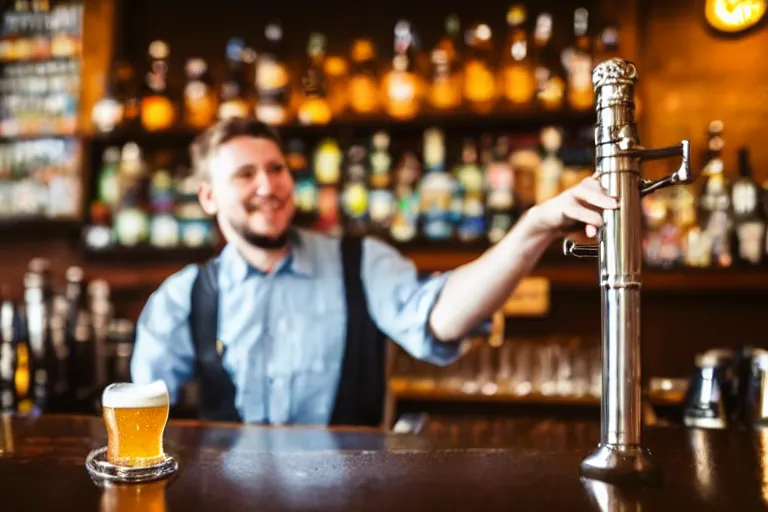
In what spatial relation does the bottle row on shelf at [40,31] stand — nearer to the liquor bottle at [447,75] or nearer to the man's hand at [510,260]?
the liquor bottle at [447,75]

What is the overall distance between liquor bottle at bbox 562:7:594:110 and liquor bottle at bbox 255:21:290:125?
1084mm

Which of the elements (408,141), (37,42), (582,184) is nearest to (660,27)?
(408,141)

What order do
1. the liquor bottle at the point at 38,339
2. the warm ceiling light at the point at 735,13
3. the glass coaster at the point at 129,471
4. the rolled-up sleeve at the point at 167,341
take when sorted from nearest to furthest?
the glass coaster at the point at 129,471
the warm ceiling light at the point at 735,13
the rolled-up sleeve at the point at 167,341
the liquor bottle at the point at 38,339

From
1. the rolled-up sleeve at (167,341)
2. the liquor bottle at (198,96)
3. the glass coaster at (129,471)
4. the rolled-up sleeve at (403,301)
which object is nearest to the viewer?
the glass coaster at (129,471)

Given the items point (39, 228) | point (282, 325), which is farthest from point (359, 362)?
point (39, 228)

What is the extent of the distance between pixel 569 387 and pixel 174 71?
2.07 meters

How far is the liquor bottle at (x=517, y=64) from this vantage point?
9.41 feet

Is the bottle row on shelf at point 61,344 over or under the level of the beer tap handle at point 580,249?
under

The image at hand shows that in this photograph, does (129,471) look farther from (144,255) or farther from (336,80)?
(336,80)

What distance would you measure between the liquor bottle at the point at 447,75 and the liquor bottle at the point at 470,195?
182 mm

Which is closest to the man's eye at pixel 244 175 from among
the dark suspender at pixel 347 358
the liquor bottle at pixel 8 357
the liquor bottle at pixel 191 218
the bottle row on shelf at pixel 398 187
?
the dark suspender at pixel 347 358

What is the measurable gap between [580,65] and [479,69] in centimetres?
40

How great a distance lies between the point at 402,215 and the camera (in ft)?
9.43

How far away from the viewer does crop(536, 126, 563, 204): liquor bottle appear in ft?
9.19
